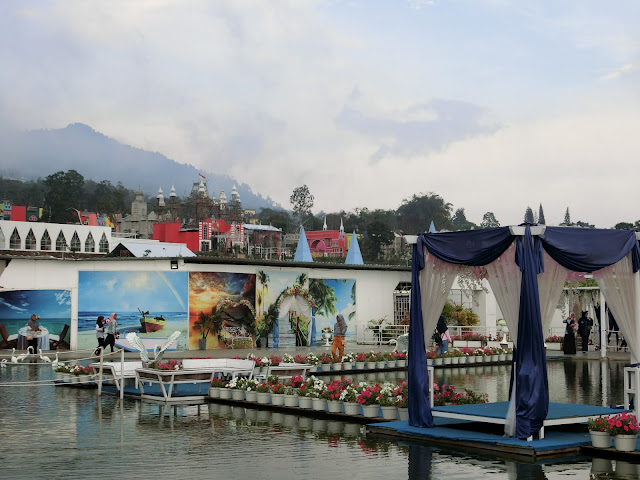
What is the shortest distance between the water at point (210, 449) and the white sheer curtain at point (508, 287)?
187 cm

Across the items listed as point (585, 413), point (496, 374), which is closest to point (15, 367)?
point (496, 374)

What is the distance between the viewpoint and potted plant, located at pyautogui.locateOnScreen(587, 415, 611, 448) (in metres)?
10.7

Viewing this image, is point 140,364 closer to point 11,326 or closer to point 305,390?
point 305,390

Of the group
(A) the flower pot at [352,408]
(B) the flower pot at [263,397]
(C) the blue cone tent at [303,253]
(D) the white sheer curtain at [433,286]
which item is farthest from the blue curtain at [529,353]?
(C) the blue cone tent at [303,253]

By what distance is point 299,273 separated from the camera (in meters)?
32.9

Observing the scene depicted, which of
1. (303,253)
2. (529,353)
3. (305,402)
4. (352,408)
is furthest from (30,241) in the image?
(529,353)

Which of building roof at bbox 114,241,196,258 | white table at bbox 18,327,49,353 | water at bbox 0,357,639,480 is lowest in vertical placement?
water at bbox 0,357,639,480

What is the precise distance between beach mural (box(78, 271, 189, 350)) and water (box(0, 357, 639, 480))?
1242cm

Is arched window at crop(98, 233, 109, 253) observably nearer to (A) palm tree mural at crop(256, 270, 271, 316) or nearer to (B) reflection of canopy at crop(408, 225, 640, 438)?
(A) palm tree mural at crop(256, 270, 271, 316)

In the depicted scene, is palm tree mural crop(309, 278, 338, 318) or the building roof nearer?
palm tree mural crop(309, 278, 338, 318)

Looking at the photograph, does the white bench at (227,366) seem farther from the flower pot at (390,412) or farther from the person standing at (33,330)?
the person standing at (33,330)

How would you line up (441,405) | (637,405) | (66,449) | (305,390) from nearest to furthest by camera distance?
(66,449), (637,405), (441,405), (305,390)

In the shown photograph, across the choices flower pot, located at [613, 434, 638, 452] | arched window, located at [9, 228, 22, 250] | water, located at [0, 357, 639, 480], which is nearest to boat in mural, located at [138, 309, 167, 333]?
water, located at [0, 357, 639, 480]

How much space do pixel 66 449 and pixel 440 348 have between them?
56.9 ft
